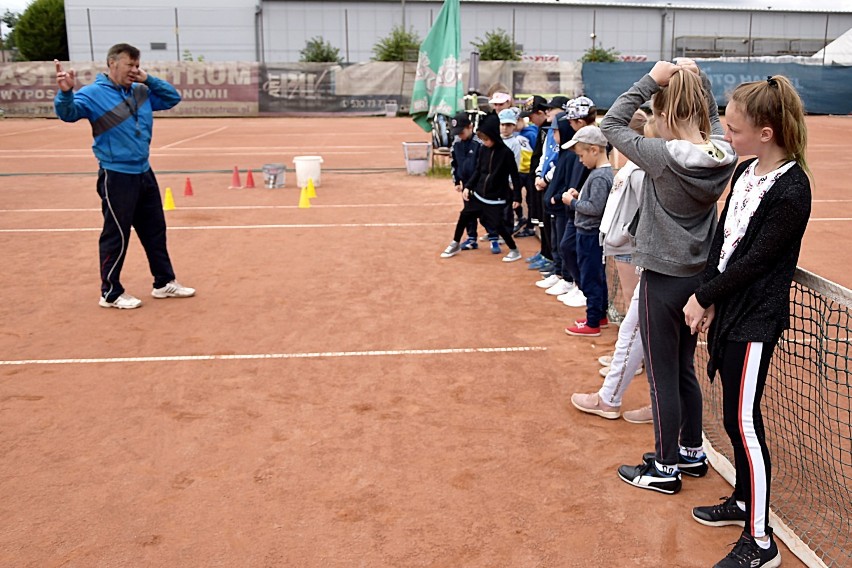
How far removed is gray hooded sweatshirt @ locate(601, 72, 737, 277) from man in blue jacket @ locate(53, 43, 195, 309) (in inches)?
187

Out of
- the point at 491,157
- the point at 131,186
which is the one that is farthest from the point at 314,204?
the point at 131,186

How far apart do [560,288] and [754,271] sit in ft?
14.4

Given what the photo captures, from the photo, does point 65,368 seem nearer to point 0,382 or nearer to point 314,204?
point 0,382

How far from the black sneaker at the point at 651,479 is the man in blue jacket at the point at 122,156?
485 cm

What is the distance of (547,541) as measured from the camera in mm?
3525

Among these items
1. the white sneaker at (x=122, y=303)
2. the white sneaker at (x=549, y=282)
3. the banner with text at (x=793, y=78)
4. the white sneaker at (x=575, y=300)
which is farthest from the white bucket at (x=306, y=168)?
the banner with text at (x=793, y=78)

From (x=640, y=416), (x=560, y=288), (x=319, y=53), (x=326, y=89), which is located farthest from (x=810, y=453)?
(x=319, y=53)

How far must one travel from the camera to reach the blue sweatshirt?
22.1 ft

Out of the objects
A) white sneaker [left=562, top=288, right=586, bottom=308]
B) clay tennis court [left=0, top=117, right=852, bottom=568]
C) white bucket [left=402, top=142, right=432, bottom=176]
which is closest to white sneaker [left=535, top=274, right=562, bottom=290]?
Result: clay tennis court [left=0, top=117, right=852, bottom=568]

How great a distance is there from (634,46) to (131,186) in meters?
54.8

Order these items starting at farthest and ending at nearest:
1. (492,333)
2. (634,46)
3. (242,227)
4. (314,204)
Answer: (634,46)
(314,204)
(242,227)
(492,333)

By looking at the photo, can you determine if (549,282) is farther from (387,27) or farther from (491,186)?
(387,27)

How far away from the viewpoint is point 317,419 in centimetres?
481

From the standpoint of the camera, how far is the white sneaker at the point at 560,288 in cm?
739
